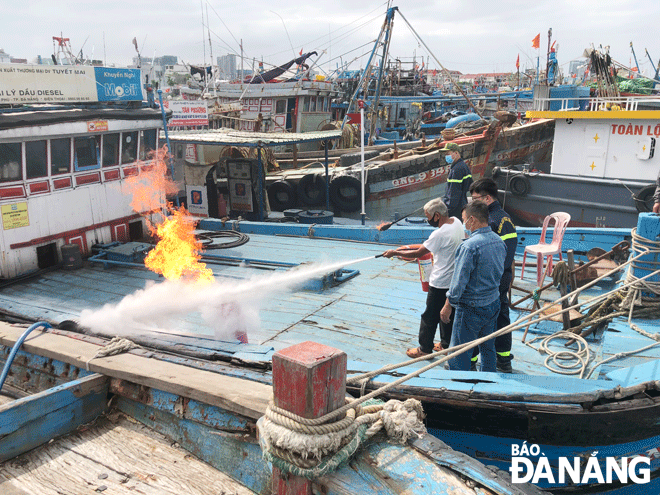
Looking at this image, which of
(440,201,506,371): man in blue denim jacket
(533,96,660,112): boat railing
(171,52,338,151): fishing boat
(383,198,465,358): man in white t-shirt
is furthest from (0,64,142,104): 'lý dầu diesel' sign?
(171,52,338,151): fishing boat

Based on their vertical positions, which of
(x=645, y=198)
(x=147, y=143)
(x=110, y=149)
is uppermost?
(x=147, y=143)

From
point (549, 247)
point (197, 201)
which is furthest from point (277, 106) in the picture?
point (549, 247)

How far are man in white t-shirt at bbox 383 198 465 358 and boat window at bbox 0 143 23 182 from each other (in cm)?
562

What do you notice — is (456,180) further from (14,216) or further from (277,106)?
(277,106)

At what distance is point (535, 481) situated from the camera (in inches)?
147

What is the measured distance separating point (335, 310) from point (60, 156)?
4834 mm

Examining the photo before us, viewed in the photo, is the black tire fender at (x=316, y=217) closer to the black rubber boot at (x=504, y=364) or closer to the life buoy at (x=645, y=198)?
the black rubber boot at (x=504, y=364)

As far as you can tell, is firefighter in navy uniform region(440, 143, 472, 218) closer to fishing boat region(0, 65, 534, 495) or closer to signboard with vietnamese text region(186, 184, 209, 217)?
fishing boat region(0, 65, 534, 495)

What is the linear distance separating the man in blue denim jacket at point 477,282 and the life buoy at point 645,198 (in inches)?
391

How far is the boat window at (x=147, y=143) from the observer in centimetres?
869

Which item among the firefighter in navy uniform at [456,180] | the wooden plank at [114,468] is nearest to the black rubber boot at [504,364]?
the wooden plank at [114,468]

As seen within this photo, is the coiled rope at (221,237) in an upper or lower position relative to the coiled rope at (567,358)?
upper

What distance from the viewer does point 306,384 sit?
245 cm

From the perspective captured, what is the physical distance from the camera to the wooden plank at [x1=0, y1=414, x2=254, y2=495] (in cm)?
314
